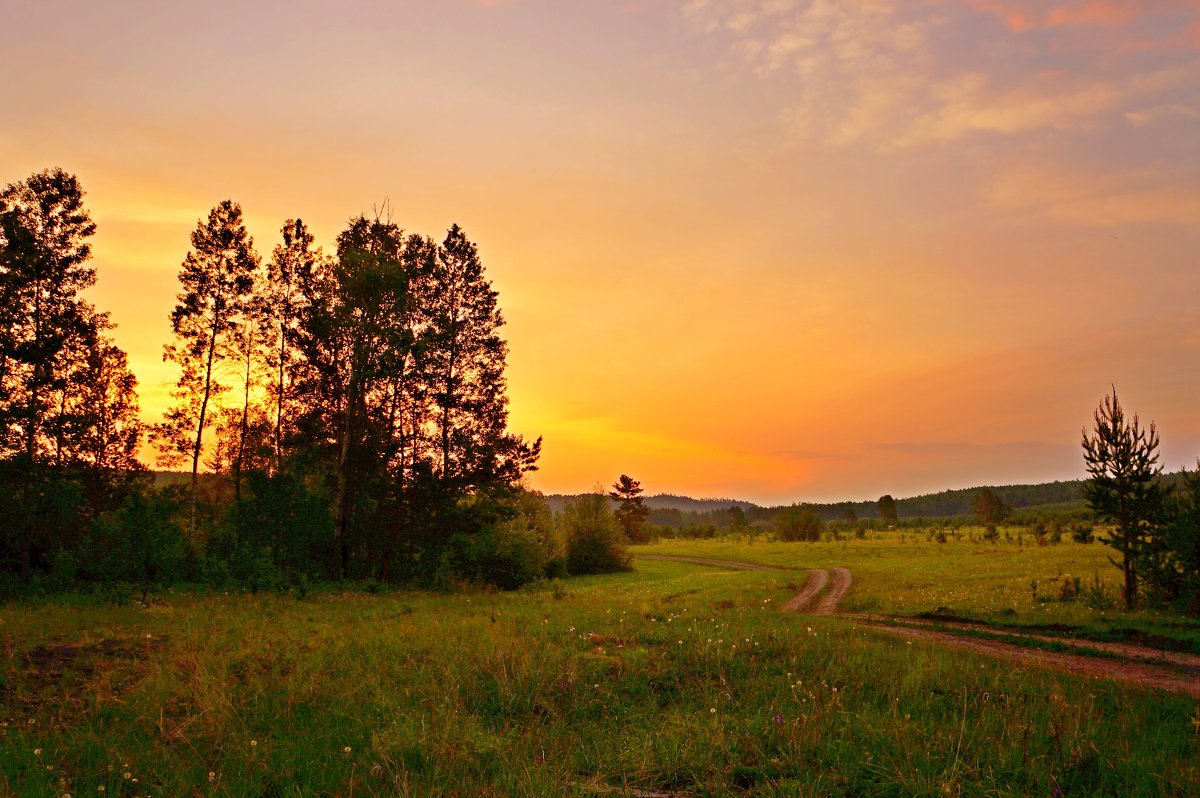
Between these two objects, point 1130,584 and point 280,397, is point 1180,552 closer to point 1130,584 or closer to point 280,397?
point 1130,584

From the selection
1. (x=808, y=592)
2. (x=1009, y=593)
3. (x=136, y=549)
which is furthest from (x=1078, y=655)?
(x=136, y=549)

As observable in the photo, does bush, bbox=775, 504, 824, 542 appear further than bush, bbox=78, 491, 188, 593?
Yes

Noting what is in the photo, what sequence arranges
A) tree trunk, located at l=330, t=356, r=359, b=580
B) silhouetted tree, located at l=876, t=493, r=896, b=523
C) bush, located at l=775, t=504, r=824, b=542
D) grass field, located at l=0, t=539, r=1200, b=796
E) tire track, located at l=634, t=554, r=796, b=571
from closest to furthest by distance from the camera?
grass field, located at l=0, t=539, r=1200, b=796
tree trunk, located at l=330, t=356, r=359, b=580
tire track, located at l=634, t=554, r=796, b=571
bush, located at l=775, t=504, r=824, b=542
silhouetted tree, located at l=876, t=493, r=896, b=523

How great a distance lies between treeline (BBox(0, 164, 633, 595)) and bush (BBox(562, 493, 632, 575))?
98.6 feet

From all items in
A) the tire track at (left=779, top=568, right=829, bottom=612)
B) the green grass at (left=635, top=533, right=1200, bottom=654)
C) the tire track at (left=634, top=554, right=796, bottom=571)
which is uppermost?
the green grass at (left=635, top=533, right=1200, bottom=654)

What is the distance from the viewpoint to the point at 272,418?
36406 millimetres

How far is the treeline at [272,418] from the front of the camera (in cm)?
2422

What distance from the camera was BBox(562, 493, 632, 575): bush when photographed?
66.4 m

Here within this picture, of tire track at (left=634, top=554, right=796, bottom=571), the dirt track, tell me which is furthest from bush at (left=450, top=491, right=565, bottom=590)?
the dirt track

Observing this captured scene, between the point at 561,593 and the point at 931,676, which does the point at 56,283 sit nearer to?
the point at 561,593

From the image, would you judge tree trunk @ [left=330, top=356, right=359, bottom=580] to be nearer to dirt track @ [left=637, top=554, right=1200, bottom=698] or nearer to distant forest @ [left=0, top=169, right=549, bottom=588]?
distant forest @ [left=0, top=169, right=549, bottom=588]

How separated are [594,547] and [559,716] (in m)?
60.6

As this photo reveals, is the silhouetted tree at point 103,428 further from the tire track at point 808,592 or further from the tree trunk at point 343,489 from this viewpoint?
the tire track at point 808,592

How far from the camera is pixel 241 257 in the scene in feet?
108
